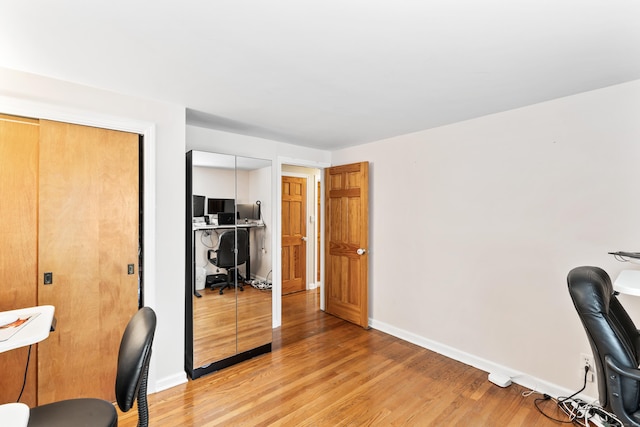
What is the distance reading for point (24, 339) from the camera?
4.25ft

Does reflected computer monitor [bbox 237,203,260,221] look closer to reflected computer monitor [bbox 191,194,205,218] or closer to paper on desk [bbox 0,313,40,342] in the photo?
reflected computer monitor [bbox 191,194,205,218]

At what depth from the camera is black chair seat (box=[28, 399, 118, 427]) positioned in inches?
47.4

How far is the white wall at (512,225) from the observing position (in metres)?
2.07

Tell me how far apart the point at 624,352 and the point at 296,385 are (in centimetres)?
210

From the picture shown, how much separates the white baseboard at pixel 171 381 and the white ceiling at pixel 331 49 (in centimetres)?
228

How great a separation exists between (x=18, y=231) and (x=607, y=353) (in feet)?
11.3

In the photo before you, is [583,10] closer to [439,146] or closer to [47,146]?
[439,146]

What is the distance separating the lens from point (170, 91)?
2152mm

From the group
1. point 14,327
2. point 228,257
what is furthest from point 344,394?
point 14,327

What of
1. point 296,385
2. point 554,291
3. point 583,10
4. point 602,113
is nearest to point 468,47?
point 583,10

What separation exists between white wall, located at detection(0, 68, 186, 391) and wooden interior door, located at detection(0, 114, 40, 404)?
1.10 feet

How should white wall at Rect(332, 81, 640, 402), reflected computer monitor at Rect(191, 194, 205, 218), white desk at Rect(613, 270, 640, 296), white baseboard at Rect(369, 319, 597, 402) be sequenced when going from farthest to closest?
reflected computer monitor at Rect(191, 194, 205, 218), white baseboard at Rect(369, 319, 597, 402), white wall at Rect(332, 81, 640, 402), white desk at Rect(613, 270, 640, 296)

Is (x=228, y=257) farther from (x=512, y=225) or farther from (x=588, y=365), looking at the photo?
(x=588, y=365)

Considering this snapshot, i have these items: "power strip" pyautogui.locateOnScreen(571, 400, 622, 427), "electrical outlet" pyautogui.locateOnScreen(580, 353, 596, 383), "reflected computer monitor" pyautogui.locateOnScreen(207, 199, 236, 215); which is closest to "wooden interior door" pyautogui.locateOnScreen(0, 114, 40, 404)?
"reflected computer monitor" pyautogui.locateOnScreen(207, 199, 236, 215)
